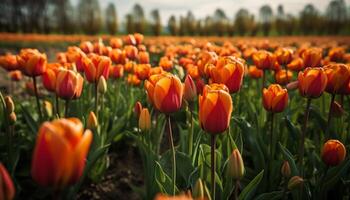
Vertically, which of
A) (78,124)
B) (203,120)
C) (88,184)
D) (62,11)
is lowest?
(88,184)

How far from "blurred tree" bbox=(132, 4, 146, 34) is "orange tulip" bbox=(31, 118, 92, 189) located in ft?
143

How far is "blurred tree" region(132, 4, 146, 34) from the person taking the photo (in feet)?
143

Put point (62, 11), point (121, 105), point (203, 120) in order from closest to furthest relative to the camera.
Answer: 1. point (203, 120)
2. point (121, 105)
3. point (62, 11)

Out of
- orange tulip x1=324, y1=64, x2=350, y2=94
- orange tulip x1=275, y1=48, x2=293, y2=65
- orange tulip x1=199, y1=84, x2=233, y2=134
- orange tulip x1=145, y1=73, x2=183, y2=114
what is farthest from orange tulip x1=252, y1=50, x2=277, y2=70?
orange tulip x1=199, y1=84, x2=233, y2=134

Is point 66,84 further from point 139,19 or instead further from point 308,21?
point 308,21

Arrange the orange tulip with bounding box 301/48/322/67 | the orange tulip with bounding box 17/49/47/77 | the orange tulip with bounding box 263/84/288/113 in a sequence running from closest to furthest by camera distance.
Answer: the orange tulip with bounding box 263/84/288/113, the orange tulip with bounding box 17/49/47/77, the orange tulip with bounding box 301/48/322/67

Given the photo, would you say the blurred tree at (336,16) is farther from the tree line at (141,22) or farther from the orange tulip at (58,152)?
the orange tulip at (58,152)

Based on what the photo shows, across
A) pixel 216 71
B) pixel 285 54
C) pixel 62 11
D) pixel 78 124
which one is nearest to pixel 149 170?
pixel 216 71

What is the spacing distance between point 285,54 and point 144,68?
1.47 metres

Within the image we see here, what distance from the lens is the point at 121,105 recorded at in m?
3.94

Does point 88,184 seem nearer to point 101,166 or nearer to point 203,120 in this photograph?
point 101,166

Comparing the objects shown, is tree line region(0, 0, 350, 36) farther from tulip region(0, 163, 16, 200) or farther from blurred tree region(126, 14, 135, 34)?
tulip region(0, 163, 16, 200)

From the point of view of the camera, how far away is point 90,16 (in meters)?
41.8

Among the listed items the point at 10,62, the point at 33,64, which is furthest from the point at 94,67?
the point at 10,62
